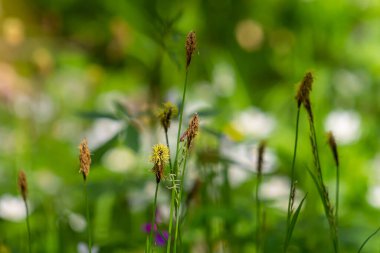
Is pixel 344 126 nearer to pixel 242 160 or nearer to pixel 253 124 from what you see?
pixel 253 124

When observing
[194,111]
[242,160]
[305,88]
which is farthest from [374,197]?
[305,88]

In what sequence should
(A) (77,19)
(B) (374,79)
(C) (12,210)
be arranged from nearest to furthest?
(C) (12,210) < (B) (374,79) < (A) (77,19)

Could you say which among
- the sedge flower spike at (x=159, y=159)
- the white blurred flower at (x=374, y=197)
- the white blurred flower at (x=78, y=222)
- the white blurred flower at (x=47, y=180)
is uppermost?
the white blurred flower at (x=47, y=180)

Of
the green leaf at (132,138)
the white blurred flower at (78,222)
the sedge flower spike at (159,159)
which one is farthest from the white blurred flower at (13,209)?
the sedge flower spike at (159,159)

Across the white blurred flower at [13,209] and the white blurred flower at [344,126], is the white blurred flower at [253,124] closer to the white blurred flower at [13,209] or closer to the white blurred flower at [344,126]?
the white blurred flower at [344,126]

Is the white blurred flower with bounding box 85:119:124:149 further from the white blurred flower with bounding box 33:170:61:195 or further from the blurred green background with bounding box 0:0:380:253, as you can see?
the white blurred flower with bounding box 33:170:61:195

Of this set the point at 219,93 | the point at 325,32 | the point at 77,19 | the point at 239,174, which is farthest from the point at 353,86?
the point at 77,19

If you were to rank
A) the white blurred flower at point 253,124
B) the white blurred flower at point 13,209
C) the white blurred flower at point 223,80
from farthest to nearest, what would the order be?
the white blurred flower at point 223,80 < the white blurred flower at point 253,124 < the white blurred flower at point 13,209

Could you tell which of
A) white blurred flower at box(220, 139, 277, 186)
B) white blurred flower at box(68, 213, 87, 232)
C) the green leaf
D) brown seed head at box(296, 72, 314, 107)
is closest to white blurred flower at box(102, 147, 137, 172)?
white blurred flower at box(220, 139, 277, 186)

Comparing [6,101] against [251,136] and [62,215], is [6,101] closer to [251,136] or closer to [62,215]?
[251,136]
